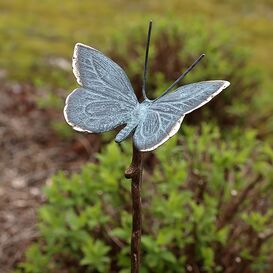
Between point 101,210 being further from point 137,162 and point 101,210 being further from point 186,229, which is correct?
point 137,162

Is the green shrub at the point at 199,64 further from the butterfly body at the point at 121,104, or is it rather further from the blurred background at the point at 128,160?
the butterfly body at the point at 121,104

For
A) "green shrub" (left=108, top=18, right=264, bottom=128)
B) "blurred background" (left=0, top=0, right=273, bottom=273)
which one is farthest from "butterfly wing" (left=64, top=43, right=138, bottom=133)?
"green shrub" (left=108, top=18, right=264, bottom=128)

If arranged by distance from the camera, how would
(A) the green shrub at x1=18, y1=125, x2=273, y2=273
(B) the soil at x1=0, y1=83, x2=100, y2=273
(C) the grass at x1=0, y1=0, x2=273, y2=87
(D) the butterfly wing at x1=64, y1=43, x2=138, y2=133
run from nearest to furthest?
(D) the butterfly wing at x1=64, y1=43, x2=138, y2=133, (A) the green shrub at x1=18, y1=125, x2=273, y2=273, (B) the soil at x1=0, y1=83, x2=100, y2=273, (C) the grass at x1=0, y1=0, x2=273, y2=87

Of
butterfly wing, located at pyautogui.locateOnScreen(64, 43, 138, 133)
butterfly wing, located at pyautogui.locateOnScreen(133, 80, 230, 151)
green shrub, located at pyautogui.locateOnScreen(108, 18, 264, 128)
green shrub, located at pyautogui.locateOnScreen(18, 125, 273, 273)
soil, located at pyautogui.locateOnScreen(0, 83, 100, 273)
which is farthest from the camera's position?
green shrub, located at pyautogui.locateOnScreen(108, 18, 264, 128)

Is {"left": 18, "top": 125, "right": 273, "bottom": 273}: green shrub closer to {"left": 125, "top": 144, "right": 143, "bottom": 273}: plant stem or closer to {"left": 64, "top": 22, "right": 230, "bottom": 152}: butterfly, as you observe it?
{"left": 125, "top": 144, "right": 143, "bottom": 273}: plant stem

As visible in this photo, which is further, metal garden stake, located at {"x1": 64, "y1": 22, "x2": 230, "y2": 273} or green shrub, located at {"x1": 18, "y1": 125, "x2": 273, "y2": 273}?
green shrub, located at {"x1": 18, "y1": 125, "x2": 273, "y2": 273}

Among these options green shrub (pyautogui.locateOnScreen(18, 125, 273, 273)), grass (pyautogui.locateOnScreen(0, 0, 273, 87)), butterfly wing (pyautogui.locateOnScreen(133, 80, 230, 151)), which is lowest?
green shrub (pyautogui.locateOnScreen(18, 125, 273, 273))

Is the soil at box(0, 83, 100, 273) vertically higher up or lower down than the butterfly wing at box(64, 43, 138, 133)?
lower down
